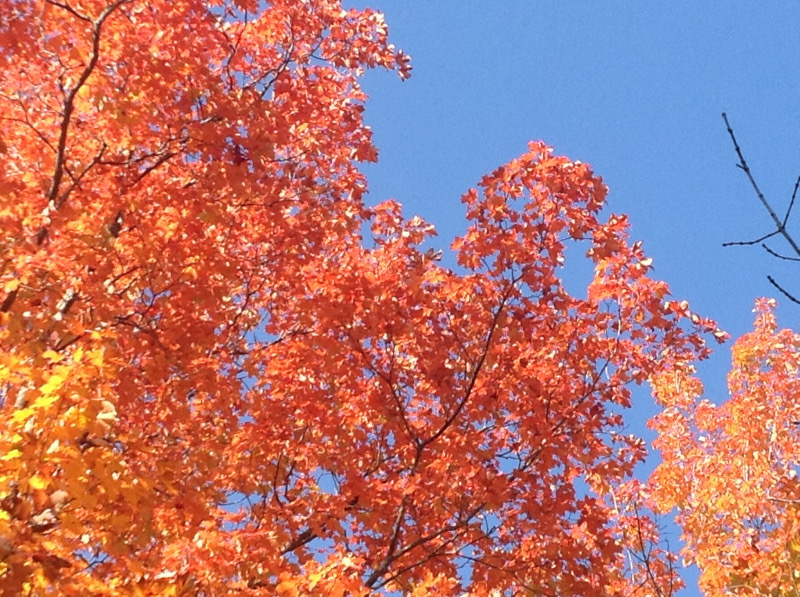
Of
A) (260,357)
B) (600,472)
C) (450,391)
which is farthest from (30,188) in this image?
(600,472)

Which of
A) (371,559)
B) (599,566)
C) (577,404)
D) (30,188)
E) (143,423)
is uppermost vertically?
(30,188)

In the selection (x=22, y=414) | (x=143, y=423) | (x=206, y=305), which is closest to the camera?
(x=22, y=414)

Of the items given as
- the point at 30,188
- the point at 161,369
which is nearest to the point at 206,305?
the point at 161,369

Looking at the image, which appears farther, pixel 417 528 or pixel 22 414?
pixel 417 528

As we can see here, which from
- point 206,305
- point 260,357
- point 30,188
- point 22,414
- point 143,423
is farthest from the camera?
point 260,357

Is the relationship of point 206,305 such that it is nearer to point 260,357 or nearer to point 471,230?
point 260,357

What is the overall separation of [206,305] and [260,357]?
1.10 metres

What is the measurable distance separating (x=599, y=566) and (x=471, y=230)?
3.68m

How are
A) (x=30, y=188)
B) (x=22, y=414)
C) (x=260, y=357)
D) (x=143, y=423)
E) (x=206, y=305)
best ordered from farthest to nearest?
(x=260, y=357)
(x=206, y=305)
(x=143, y=423)
(x=30, y=188)
(x=22, y=414)

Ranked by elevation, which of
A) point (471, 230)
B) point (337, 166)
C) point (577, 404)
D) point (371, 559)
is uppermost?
point (337, 166)

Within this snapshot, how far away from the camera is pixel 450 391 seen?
7.45 m

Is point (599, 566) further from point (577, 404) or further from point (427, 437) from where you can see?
point (427, 437)

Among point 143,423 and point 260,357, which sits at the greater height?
point 260,357

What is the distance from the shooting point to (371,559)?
7.51 m
